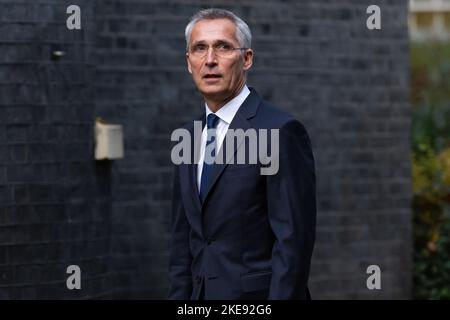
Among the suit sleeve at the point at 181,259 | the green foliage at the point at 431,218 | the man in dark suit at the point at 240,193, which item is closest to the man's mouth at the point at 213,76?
the man in dark suit at the point at 240,193

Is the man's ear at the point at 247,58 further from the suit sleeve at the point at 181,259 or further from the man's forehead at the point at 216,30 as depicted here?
the suit sleeve at the point at 181,259

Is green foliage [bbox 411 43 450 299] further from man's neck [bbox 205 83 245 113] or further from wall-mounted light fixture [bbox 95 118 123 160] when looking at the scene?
man's neck [bbox 205 83 245 113]

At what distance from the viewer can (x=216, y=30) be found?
5379 mm

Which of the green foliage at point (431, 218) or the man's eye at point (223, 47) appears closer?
the man's eye at point (223, 47)

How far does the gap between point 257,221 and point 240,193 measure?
0.46 ft

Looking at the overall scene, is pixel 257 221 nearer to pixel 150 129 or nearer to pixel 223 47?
pixel 223 47

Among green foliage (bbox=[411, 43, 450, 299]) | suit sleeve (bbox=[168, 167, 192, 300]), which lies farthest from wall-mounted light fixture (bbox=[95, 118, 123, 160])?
green foliage (bbox=[411, 43, 450, 299])

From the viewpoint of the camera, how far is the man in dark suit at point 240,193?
17.2 feet

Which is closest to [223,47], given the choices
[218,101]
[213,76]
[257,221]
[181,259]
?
[213,76]

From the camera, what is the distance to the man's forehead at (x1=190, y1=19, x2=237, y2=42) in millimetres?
5375
